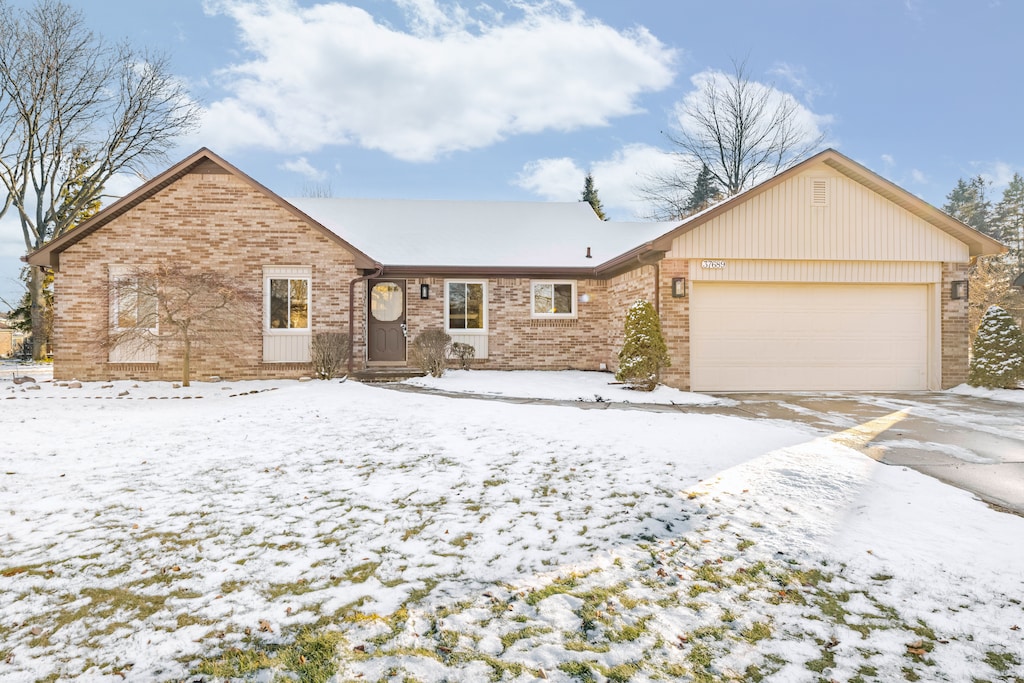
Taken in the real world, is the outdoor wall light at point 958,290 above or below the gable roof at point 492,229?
below

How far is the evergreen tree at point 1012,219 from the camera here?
3666cm

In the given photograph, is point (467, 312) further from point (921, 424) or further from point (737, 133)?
point (737, 133)

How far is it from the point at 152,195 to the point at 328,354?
5569 mm

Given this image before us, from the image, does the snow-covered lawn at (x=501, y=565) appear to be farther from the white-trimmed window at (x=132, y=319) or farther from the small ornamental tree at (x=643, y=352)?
the white-trimmed window at (x=132, y=319)

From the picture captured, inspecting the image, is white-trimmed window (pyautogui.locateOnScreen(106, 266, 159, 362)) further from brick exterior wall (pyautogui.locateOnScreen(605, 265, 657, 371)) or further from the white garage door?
the white garage door

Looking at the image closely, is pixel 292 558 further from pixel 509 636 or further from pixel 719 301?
pixel 719 301

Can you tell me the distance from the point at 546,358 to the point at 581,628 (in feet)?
38.3

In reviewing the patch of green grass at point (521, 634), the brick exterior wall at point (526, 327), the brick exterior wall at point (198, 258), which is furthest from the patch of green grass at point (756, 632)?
the brick exterior wall at point (526, 327)

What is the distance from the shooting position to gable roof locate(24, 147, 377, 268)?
1154 cm

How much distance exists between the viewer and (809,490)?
165 inches

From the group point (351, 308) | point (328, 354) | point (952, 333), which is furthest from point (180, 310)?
point (952, 333)

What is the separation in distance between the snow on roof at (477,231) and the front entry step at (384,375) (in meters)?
2.95

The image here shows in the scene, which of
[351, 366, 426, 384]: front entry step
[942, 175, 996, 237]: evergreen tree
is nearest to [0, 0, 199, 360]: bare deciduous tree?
[351, 366, 426, 384]: front entry step

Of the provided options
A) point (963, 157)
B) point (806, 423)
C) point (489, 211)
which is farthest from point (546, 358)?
point (963, 157)
